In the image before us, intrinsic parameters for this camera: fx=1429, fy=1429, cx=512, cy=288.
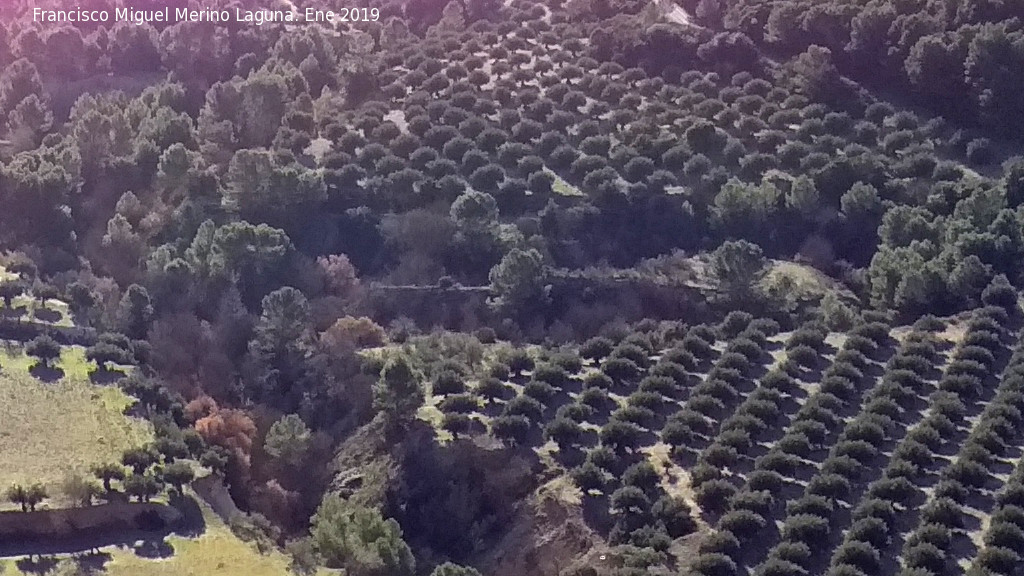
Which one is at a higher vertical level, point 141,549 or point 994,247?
point 994,247

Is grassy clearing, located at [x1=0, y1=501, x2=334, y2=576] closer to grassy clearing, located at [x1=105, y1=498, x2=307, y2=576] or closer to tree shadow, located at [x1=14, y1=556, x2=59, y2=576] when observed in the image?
grassy clearing, located at [x1=105, y1=498, x2=307, y2=576]

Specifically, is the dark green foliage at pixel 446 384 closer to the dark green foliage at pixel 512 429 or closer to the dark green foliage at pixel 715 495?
the dark green foliage at pixel 512 429

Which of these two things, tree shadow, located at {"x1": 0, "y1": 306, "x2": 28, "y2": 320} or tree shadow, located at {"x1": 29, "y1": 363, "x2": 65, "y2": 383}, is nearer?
tree shadow, located at {"x1": 29, "y1": 363, "x2": 65, "y2": 383}

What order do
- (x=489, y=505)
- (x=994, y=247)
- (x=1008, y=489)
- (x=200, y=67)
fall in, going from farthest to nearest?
(x=200, y=67)
(x=994, y=247)
(x=489, y=505)
(x=1008, y=489)

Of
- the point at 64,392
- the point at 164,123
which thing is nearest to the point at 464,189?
the point at 164,123

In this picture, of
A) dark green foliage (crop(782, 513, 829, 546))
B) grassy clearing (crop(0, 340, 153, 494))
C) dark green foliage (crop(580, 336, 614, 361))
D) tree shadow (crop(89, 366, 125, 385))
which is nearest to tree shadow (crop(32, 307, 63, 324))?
grassy clearing (crop(0, 340, 153, 494))

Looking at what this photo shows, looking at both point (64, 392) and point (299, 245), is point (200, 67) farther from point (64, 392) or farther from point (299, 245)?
point (64, 392)

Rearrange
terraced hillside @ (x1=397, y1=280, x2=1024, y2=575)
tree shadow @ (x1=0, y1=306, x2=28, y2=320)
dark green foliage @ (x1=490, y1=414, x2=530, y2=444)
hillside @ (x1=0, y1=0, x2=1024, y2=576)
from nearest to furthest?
terraced hillside @ (x1=397, y1=280, x2=1024, y2=575)
hillside @ (x1=0, y1=0, x2=1024, y2=576)
dark green foliage @ (x1=490, y1=414, x2=530, y2=444)
tree shadow @ (x1=0, y1=306, x2=28, y2=320)
